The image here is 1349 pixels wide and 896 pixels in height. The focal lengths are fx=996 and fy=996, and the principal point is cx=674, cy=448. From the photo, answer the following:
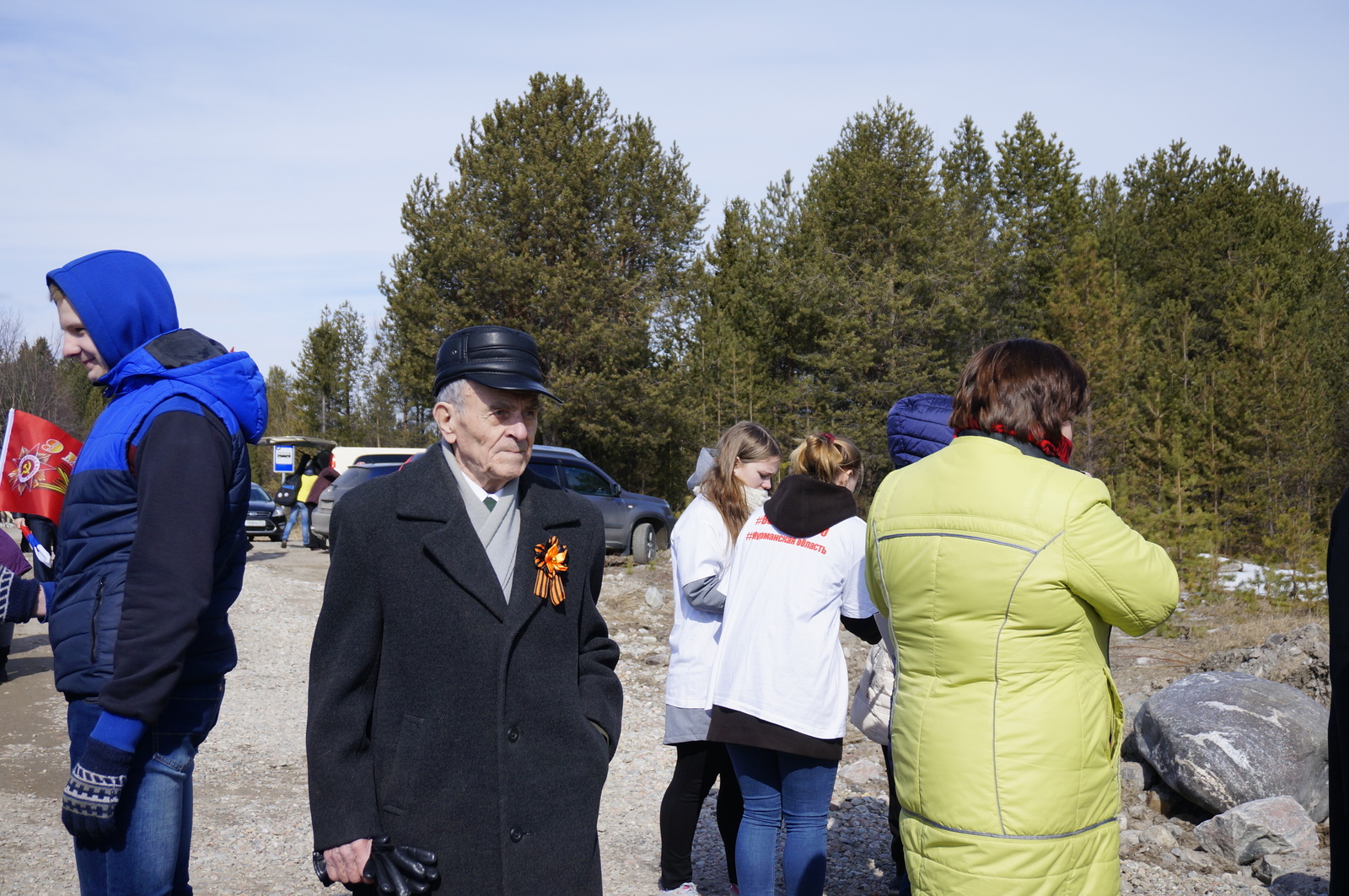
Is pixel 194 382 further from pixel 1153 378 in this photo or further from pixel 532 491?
pixel 1153 378

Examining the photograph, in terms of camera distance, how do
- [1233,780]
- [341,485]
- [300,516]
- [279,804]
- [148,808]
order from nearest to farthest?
[148,808], [1233,780], [279,804], [341,485], [300,516]

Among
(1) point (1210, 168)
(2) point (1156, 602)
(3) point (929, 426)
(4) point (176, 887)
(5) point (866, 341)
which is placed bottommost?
(4) point (176, 887)

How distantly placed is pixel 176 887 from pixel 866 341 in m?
31.4

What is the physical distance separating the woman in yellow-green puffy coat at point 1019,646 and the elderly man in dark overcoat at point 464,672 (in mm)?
844

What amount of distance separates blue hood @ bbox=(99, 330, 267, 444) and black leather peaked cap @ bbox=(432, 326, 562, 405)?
2.10ft

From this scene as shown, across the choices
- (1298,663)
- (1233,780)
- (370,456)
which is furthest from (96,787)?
(370,456)

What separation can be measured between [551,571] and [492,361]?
52 centimetres

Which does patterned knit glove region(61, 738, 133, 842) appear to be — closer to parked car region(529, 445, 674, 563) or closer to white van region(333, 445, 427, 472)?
parked car region(529, 445, 674, 563)

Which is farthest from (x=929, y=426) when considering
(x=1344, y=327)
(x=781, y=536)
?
(x=1344, y=327)

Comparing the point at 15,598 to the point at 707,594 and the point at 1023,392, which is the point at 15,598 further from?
the point at 1023,392

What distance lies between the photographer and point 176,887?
262 cm

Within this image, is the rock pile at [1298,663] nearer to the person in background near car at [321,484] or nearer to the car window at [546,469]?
the car window at [546,469]

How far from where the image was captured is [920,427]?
145 inches

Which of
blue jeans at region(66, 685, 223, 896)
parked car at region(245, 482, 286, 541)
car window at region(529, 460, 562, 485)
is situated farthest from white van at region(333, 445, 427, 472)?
blue jeans at region(66, 685, 223, 896)
